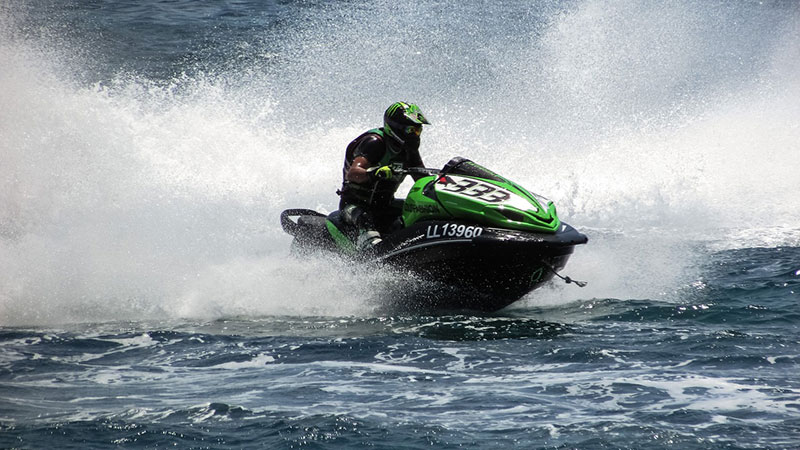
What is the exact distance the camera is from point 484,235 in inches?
267

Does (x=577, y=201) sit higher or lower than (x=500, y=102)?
lower

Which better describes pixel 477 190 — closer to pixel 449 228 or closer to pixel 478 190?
pixel 478 190

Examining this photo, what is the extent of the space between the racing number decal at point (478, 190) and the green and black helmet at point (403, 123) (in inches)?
27.1

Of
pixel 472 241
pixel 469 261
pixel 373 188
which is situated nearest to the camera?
pixel 472 241

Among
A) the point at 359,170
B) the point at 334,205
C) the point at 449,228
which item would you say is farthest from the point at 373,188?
the point at 334,205

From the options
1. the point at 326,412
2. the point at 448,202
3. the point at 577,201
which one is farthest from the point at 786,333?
the point at 577,201

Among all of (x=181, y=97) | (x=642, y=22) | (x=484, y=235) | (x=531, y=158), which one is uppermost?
(x=642, y=22)

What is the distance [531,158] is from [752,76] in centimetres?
465

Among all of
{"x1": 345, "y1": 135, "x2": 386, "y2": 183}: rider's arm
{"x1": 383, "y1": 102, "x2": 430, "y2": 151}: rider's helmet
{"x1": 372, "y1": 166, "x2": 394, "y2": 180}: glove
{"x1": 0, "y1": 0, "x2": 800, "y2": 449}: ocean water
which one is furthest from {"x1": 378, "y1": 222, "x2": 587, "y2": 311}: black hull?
{"x1": 383, "y1": 102, "x2": 430, "y2": 151}: rider's helmet

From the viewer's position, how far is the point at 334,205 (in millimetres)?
12625

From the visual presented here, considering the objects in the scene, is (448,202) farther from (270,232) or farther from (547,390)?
(270,232)

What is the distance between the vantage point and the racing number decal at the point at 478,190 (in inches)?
274

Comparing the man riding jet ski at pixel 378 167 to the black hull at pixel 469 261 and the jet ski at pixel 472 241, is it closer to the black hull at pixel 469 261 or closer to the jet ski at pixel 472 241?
the jet ski at pixel 472 241

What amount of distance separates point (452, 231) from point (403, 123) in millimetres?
1164
